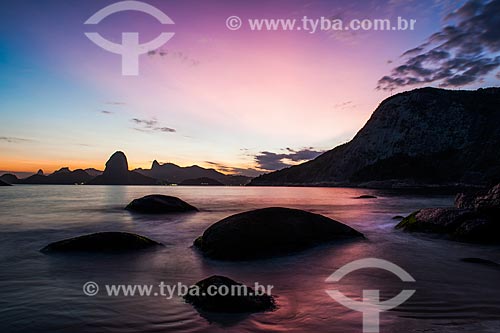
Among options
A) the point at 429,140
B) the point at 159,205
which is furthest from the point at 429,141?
the point at 159,205

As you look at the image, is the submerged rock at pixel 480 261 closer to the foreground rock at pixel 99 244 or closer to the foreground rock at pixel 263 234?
the foreground rock at pixel 263 234

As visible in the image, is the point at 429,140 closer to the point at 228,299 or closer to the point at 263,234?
the point at 263,234

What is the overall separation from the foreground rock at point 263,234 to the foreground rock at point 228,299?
367 centimetres

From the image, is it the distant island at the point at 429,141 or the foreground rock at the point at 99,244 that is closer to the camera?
the foreground rock at the point at 99,244

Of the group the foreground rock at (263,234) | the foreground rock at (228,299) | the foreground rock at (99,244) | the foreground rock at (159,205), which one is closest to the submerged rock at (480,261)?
the foreground rock at (263,234)

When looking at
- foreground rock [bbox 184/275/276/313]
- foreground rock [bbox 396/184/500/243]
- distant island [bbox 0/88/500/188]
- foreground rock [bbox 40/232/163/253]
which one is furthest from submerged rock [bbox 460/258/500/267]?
distant island [bbox 0/88/500/188]

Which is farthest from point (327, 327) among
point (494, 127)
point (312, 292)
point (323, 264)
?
point (494, 127)

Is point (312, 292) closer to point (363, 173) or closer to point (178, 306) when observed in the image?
point (178, 306)

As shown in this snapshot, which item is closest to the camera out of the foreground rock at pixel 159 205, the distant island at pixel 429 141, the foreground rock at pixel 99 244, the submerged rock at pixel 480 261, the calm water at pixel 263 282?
the calm water at pixel 263 282

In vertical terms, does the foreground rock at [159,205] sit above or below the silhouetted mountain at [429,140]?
below

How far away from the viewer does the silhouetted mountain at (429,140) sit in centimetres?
11688

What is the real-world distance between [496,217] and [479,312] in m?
9.02

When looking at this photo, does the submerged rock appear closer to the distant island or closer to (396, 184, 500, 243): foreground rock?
(396, 184, 500, 243): foreground rock

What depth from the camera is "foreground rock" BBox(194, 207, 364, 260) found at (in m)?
9.83
